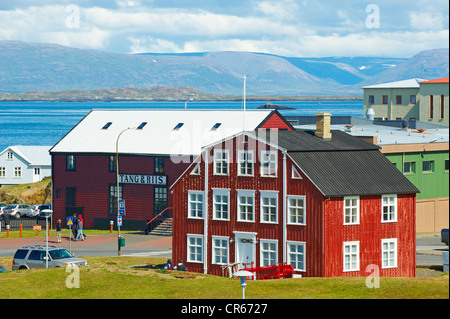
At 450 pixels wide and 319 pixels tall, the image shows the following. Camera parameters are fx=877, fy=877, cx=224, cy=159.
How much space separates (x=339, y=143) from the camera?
5544 centimetres

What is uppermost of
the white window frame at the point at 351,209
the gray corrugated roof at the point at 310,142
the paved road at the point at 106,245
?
the gray corrugated roof at the point at 310,142

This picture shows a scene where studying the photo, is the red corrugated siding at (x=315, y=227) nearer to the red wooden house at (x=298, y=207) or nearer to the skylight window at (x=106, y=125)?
the red wooden house at (x=298, y=207)

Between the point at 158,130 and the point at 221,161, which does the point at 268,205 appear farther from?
the point at 158,130

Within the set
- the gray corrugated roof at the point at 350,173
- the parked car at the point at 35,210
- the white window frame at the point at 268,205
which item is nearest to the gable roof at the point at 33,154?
the parked car at the point at 35,210

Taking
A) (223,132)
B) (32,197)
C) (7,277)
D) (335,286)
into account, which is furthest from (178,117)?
(335,286)

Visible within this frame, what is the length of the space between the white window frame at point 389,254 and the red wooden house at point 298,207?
0.06 meters

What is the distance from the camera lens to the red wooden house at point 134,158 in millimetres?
83250

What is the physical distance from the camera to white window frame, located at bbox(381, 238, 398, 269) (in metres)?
52.8

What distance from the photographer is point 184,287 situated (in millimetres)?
42781

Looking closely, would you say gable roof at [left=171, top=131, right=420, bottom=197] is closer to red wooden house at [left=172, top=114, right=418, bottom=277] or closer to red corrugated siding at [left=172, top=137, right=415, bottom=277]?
red wooden house at [left=172, top=114, right=418, bottom=277]

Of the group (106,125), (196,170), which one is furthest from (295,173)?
(106,125)

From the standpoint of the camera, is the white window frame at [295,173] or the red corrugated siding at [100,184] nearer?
the white window frame at [295,173]
